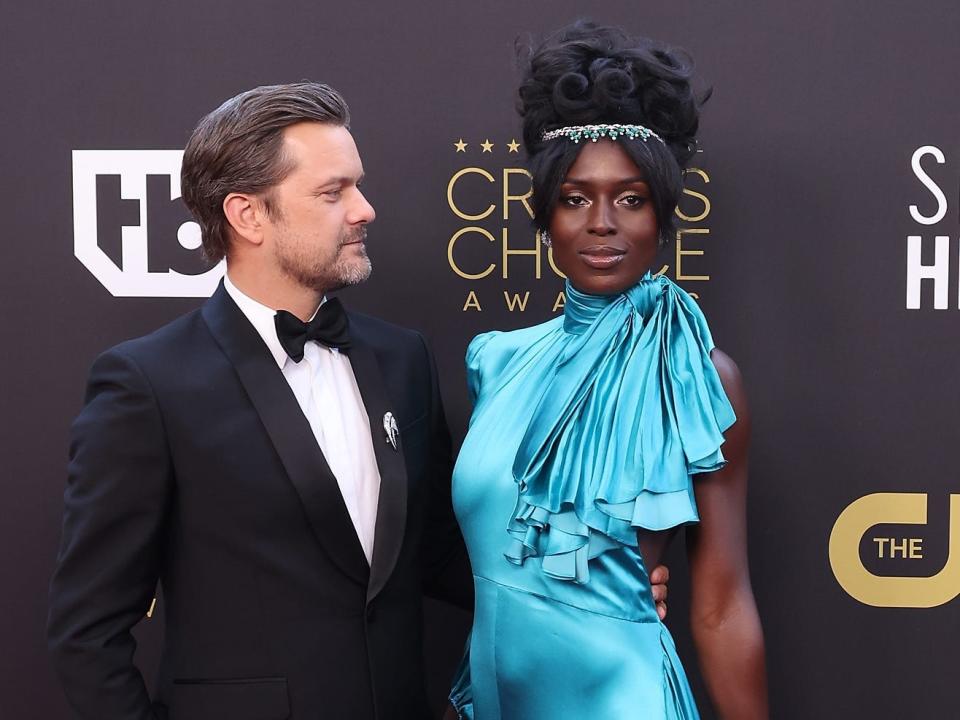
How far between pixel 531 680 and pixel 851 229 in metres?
1.20

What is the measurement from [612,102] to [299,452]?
28.1 inches

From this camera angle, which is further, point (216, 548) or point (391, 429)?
point (391, 429)

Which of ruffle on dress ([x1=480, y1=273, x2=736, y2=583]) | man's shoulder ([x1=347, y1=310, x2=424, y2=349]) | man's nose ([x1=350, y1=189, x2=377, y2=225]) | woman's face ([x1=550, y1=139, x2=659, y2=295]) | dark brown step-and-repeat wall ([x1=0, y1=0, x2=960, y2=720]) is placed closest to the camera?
ruffle on dress ([x1=480, y1=273, x2=736, y2=583])

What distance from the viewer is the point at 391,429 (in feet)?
5.74

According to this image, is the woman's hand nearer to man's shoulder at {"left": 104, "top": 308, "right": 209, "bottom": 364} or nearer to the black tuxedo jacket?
the black tuxedo jacket

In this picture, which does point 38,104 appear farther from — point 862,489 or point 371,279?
point 862,489

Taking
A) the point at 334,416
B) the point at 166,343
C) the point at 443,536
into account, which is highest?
the point at 166,343

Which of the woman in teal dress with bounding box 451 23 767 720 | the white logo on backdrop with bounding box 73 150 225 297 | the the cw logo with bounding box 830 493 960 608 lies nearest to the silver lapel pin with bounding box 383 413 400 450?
the woman in teal dress with bounding box 451 23 767 720

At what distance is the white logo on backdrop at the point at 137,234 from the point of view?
235 centimetres

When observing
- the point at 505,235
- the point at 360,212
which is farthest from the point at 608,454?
the point at 505,235

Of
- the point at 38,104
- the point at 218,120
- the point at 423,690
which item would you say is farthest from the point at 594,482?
the point at 38,104

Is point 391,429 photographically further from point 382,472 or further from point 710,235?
point 710,235

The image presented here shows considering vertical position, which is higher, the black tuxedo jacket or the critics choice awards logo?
the critics choice awards logo

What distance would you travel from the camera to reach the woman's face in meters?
1.67
